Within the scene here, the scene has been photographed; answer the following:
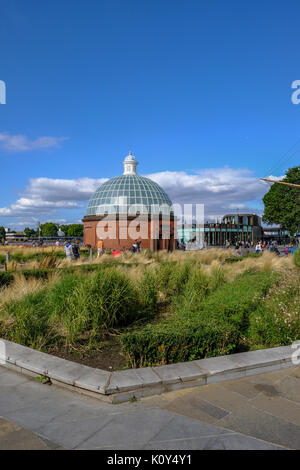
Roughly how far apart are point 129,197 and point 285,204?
79.2 ft

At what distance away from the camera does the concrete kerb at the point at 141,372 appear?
360cm

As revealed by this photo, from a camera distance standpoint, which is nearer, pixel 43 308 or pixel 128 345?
pixel 128 345

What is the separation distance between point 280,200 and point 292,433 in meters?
49.9

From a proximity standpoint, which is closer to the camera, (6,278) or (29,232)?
(6,278)

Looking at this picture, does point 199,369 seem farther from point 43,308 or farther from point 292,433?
point 43,308

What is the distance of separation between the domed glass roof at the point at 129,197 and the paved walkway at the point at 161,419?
107 ft

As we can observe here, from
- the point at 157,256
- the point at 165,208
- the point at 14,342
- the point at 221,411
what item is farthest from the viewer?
the point at 165,208

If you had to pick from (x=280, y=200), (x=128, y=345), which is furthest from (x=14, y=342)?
(x=280, y=200)

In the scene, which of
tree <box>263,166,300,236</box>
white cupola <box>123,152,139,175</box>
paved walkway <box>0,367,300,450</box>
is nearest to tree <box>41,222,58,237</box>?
white cupola <box>123,152,139,175</box>

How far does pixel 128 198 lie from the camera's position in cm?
3794

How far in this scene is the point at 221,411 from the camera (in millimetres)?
3264

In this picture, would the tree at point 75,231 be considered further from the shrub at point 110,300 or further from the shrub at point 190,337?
the shrub at point 190,337

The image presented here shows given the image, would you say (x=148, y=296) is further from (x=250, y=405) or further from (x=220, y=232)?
(x=220, y=232)

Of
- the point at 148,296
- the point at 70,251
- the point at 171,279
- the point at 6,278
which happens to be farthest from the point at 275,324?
the point at 70,251
